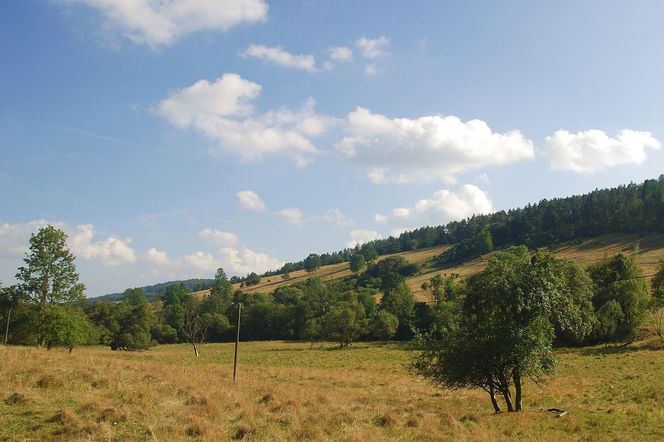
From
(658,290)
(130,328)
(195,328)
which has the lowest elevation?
(130,328)

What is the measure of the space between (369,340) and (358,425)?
80687mm

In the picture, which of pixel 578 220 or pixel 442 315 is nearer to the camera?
pixel 442 315

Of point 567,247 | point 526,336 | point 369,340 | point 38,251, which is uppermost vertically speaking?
point 567,247

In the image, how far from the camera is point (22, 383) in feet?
53.0

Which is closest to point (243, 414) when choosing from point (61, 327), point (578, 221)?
point (61, 327)

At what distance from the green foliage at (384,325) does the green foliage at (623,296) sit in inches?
1396

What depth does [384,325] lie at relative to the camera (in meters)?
87.9

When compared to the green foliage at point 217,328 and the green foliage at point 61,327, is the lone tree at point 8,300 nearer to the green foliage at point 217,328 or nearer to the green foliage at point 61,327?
the green foliage at point 61,327

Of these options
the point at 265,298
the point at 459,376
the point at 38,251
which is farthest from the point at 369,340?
the point at 459,376

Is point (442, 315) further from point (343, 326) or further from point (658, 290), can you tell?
point (658, 290)

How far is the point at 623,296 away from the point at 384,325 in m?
40.5

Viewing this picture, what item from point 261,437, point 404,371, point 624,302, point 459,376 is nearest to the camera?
point 261,437

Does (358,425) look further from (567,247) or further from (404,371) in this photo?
(567,247)

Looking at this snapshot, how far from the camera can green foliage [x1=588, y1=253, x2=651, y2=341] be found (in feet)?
194
